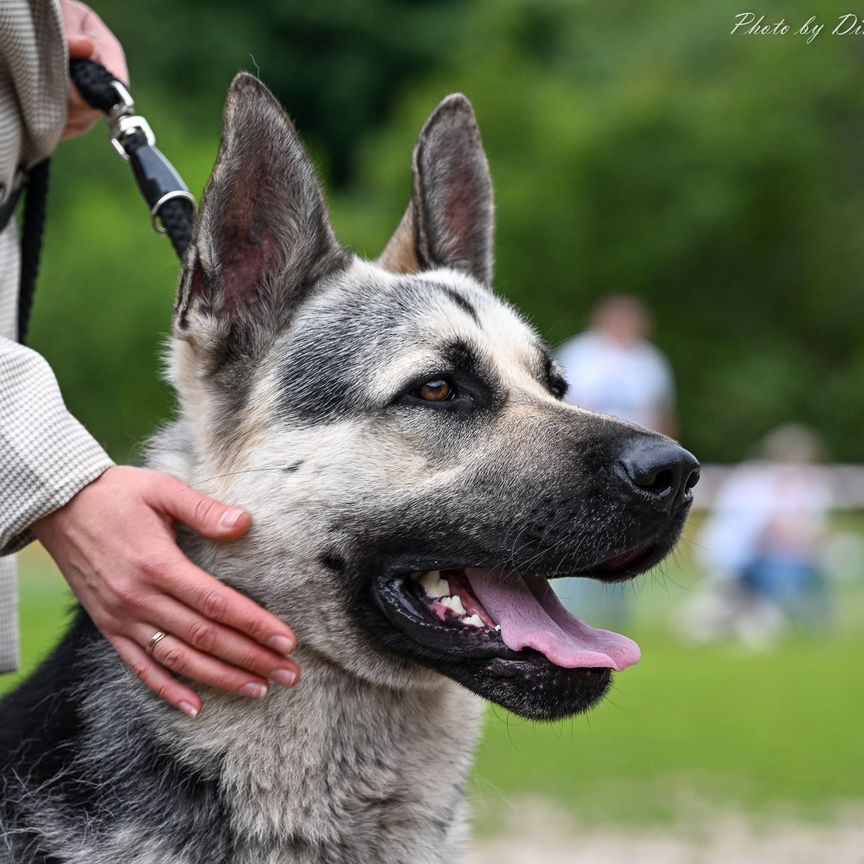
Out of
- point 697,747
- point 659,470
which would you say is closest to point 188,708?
point 659,470

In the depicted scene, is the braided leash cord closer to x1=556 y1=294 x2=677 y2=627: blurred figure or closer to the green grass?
the green grass

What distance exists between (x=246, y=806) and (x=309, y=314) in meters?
1.23

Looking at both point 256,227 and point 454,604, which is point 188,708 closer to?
point 454,604

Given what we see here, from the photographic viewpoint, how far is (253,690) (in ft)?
9.68

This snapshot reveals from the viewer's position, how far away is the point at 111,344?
30375 millimetres

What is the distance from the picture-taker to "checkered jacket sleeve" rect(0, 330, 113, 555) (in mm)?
2834

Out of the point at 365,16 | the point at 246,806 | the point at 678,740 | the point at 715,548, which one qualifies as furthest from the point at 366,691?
the point at 365,16

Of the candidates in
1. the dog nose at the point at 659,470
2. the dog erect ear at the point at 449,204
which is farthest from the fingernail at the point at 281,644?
the dog erect ear at the point at 449,204

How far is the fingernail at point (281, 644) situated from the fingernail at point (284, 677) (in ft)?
0.23

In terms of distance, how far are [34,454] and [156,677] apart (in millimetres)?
541

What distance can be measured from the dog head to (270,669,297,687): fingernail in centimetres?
23

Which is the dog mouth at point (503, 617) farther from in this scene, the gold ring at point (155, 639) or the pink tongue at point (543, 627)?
the gold ring at point (155, 639)

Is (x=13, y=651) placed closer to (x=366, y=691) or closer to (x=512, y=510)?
(x=366, y=691)

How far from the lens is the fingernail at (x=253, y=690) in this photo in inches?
116
